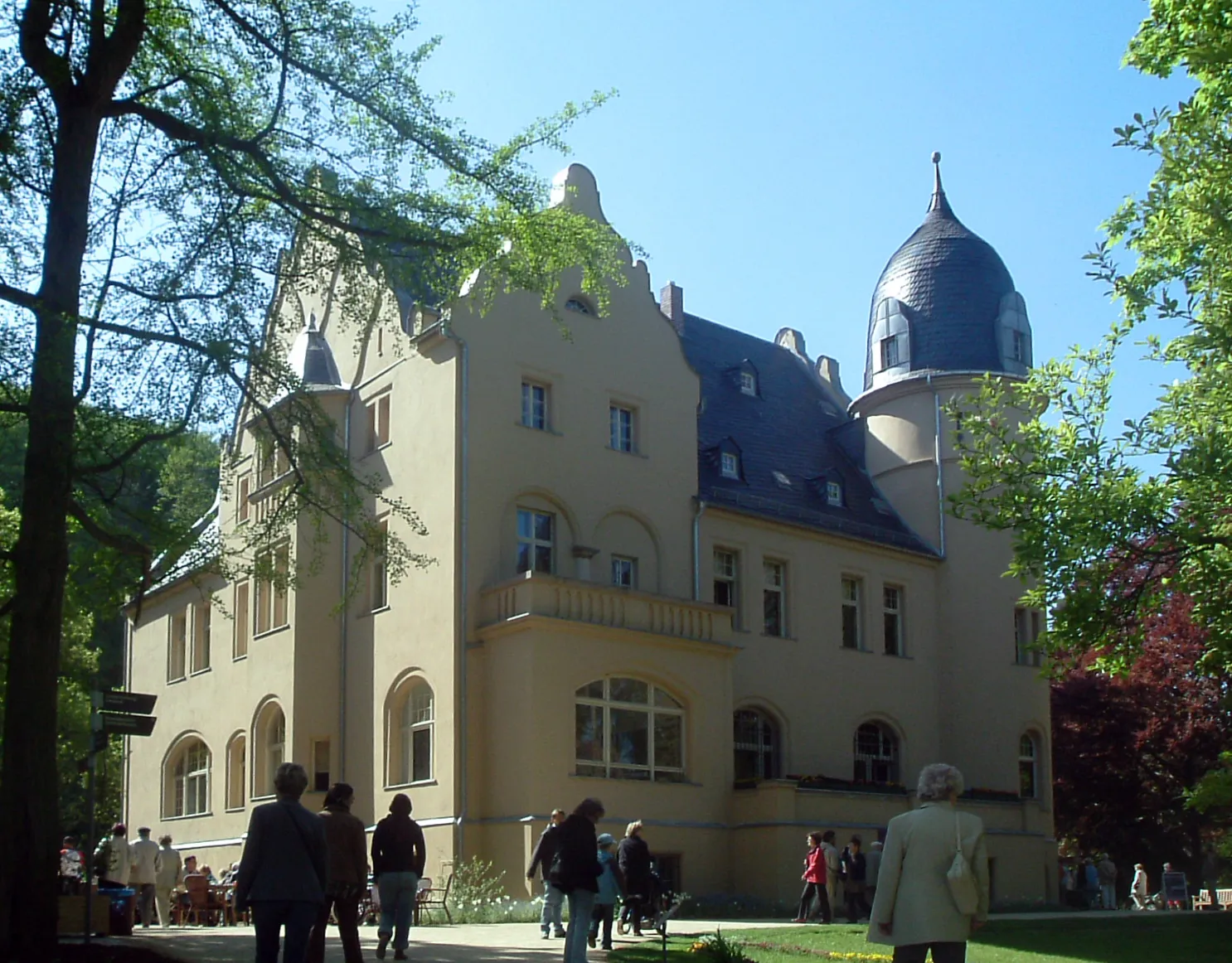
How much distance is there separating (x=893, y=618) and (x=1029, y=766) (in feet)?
16.4

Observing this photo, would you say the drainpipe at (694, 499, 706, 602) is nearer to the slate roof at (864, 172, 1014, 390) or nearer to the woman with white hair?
the slate roof at (864, 172, 1014, 390)

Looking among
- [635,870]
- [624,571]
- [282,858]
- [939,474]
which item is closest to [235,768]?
[624,571]

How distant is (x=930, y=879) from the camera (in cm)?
809

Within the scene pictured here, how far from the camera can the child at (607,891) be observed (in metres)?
16.9

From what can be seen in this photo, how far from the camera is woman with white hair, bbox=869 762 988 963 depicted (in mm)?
8055

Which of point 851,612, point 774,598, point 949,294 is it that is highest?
point 949,294

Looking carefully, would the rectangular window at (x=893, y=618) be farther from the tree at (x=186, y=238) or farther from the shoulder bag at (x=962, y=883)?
the shoulder bag at (x=962, y=883)

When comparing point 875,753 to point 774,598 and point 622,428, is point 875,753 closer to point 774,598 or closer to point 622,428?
point 774,598

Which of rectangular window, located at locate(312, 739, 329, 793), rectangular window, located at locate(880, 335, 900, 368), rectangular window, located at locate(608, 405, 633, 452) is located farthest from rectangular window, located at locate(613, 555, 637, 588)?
rectangular window, located at locate(880, 335, 900, 368)

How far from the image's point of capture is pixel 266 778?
31.5 meters

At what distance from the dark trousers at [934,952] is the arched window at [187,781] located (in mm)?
28736

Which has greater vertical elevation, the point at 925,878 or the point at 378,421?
the point at 378,421

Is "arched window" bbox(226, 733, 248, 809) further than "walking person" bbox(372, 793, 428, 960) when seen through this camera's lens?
Yes

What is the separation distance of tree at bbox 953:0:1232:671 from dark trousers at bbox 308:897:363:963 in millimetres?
10011
